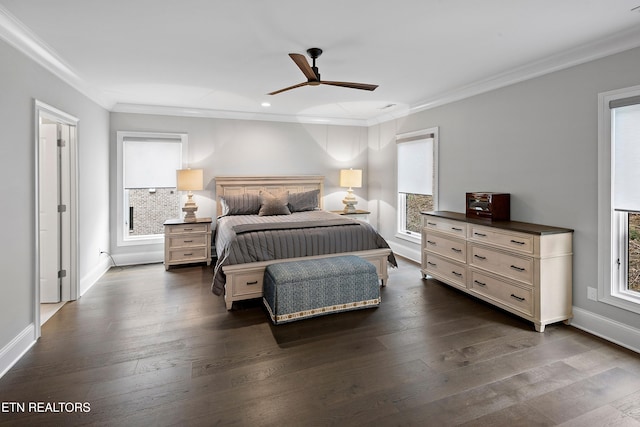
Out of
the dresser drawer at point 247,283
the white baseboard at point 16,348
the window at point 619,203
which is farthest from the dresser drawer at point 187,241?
the window at point 619,203

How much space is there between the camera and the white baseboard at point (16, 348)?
2.43m

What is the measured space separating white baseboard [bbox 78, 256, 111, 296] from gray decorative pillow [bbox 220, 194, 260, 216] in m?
1.83

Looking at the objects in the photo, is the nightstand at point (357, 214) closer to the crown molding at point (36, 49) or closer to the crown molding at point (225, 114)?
the crown molding at point (225, 114)

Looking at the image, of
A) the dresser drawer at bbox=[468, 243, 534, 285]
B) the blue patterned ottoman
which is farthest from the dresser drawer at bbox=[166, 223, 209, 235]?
the dresser drawer at bbox=[468, 243, 534, 285]

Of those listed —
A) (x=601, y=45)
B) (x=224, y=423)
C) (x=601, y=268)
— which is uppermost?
(x=601, y=45)

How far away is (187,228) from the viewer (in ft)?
17.3

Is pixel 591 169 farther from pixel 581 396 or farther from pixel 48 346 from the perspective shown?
pixel 48 346

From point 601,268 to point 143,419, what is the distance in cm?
369

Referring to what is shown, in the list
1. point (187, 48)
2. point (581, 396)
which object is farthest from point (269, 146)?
point (581, 396)

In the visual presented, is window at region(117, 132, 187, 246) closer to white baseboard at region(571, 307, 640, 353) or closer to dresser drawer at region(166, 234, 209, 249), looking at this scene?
dresser drawer at region(166, 234, 209, 249)

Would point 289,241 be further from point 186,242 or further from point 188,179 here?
point 188,179

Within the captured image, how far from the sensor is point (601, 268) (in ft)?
9.82

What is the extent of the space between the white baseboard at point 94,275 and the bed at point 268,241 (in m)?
1.57

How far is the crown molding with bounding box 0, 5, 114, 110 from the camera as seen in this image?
2.48 meters
